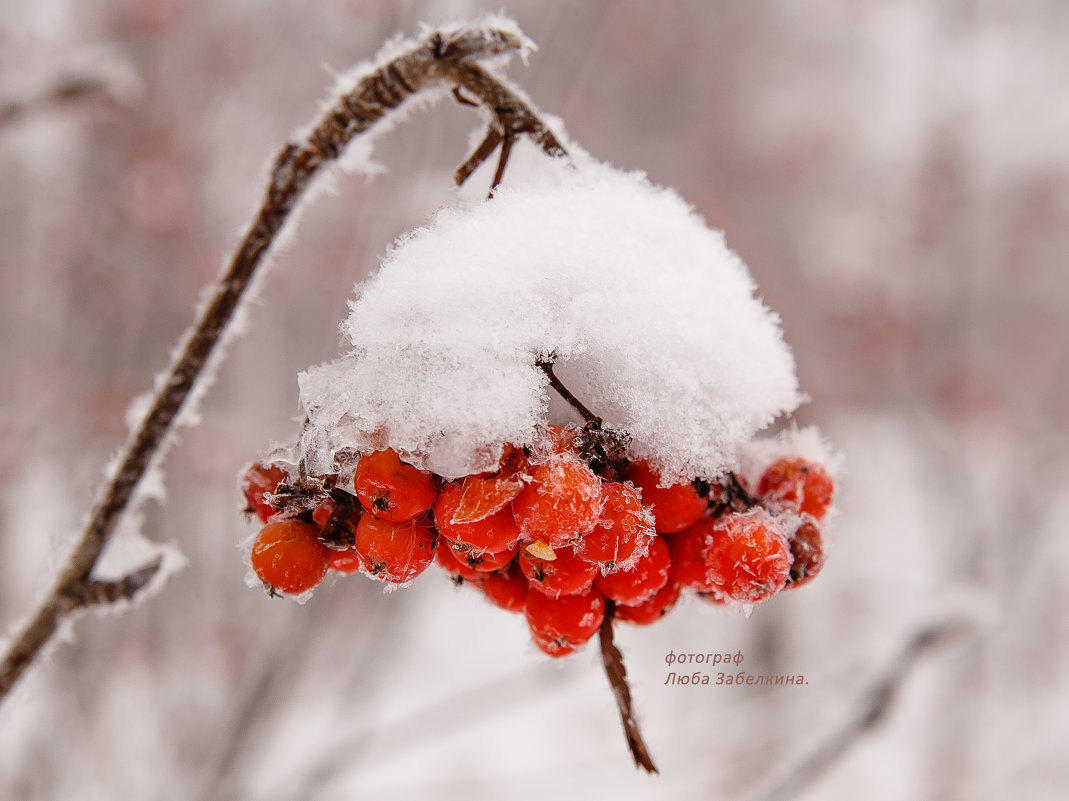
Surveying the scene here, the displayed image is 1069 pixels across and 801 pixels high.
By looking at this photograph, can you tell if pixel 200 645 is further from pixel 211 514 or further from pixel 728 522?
pixel 728 522

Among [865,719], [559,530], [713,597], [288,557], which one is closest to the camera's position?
[559,530]

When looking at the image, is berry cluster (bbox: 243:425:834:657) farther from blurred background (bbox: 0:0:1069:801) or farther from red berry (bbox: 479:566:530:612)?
blurred background (bbox: 0:0:1069:801)

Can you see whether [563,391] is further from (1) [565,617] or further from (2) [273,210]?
(2) [273,210]

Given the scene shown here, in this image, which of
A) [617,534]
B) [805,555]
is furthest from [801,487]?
→ [617,534]

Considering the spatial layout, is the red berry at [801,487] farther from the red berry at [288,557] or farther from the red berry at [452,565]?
the red berry at [288,557]

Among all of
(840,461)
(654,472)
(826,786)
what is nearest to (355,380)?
(654,472)

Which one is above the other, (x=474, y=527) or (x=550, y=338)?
(x=550, y=338)
